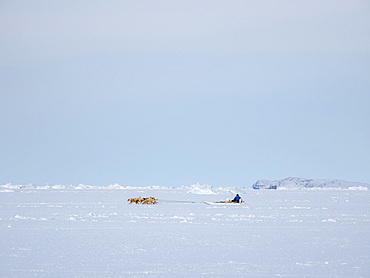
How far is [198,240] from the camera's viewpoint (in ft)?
65.9

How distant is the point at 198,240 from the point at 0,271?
807 cm

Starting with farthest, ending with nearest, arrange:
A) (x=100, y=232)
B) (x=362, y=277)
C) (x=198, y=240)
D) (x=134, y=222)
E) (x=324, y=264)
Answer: (x=134, y=222)
(x=100, y=232)
(x=198, y=240)
(x=324, y=264)
(x=362, y=277)

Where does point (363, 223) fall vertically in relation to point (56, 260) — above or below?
above

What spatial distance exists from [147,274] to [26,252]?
16.9 ft

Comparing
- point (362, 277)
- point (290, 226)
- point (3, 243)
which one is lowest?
point (362, 277)

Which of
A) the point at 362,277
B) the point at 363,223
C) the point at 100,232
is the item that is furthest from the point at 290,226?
the point at 362,277

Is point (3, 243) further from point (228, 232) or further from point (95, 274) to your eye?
point (228, 232)

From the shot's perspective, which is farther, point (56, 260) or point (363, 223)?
point (363, 223)

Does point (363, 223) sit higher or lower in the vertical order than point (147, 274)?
higher

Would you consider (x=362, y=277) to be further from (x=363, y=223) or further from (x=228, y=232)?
(x=363, y=223)

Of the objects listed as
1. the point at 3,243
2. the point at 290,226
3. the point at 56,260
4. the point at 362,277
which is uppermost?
the point at 290,226

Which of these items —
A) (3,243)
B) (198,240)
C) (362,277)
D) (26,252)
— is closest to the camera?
(362,277)

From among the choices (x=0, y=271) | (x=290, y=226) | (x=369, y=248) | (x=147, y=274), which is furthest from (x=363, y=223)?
(x=0, y=271)

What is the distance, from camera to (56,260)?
1556 cm
